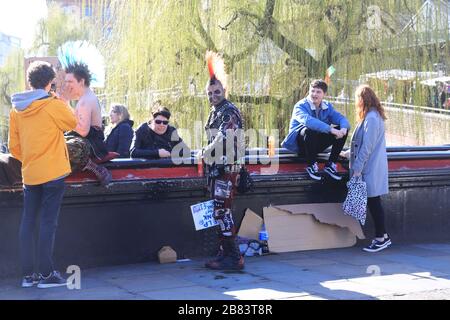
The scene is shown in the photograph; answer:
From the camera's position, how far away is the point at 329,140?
8.14m

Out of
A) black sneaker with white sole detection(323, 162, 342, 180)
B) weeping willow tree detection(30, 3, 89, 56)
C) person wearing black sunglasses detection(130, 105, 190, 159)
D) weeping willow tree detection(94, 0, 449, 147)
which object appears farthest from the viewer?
weeping willow tree detection(30, 3, 89, 56)

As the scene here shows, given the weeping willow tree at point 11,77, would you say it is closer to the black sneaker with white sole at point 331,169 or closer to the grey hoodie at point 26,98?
the black sneaker with white sole at point 331,169

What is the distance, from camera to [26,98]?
245 inches

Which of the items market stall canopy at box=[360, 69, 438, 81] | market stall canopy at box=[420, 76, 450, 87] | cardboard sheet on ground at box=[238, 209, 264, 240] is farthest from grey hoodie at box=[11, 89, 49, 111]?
market stall canopy at box=[420, 76, 450, 87]

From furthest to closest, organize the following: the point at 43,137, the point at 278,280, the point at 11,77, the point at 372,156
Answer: the point at 11,77
the point at 372,156
the point at 278,280
the point at 43,137

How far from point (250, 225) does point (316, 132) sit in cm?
127

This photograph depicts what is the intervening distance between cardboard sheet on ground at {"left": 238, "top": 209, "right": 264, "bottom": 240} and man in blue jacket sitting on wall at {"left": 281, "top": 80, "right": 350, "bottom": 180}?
0.82 metres

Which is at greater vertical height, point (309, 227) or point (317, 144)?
point (317, 144)

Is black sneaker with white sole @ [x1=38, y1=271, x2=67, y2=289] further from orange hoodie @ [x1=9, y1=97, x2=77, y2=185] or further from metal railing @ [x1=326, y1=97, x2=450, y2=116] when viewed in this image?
metal railing @ [x1=326, y1=97, x2=450, y2=116]

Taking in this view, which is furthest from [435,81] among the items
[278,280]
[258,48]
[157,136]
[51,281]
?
[51,281]

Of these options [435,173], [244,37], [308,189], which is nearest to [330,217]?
[308,189]

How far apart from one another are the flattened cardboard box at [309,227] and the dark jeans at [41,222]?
2.57 m

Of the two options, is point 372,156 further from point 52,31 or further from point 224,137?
point 52,31

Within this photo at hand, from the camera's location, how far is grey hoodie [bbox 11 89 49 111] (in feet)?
20.3
